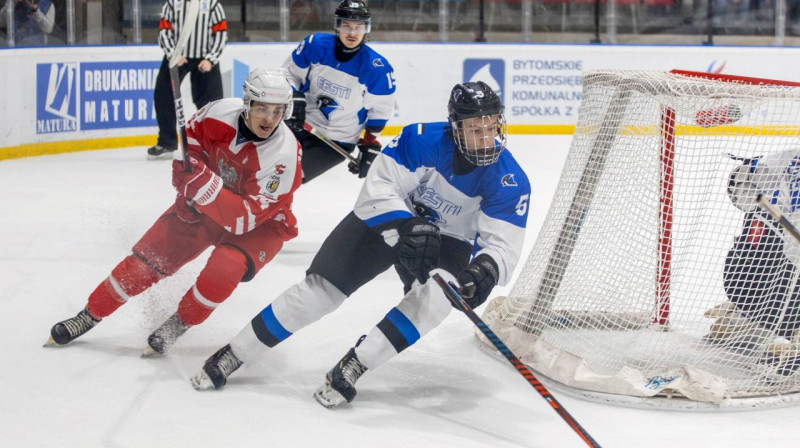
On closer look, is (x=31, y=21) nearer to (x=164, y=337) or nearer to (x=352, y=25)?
(x=352, y=25)

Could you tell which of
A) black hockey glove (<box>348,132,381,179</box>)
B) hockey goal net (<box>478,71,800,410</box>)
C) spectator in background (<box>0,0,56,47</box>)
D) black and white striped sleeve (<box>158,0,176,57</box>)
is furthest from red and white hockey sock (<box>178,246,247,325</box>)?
spectator in background (<box>0,0,56,47</box>)

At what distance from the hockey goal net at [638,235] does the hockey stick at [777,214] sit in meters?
0.32

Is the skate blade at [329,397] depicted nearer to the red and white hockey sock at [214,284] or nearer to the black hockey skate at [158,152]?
the red and white hockey sock at [214,284]

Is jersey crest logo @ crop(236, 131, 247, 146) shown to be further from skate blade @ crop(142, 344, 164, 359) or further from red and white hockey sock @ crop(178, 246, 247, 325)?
skate blade @ crop(142, 344, 164, 359)

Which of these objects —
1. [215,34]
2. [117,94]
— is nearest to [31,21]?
[117,94]

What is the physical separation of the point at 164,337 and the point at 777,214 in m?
1.71

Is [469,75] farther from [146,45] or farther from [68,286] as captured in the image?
[68,286]

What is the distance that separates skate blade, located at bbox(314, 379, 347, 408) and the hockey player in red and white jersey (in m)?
0.46

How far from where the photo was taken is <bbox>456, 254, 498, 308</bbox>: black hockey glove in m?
2.52

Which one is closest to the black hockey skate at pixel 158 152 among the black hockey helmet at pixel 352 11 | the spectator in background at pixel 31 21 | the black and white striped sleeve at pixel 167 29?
the black and white striped sleeve at pixel 167 29

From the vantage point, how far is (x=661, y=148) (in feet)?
10.00

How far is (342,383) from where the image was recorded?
8.63 feet

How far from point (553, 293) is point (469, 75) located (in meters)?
5.37

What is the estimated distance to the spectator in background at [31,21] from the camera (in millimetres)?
6664
